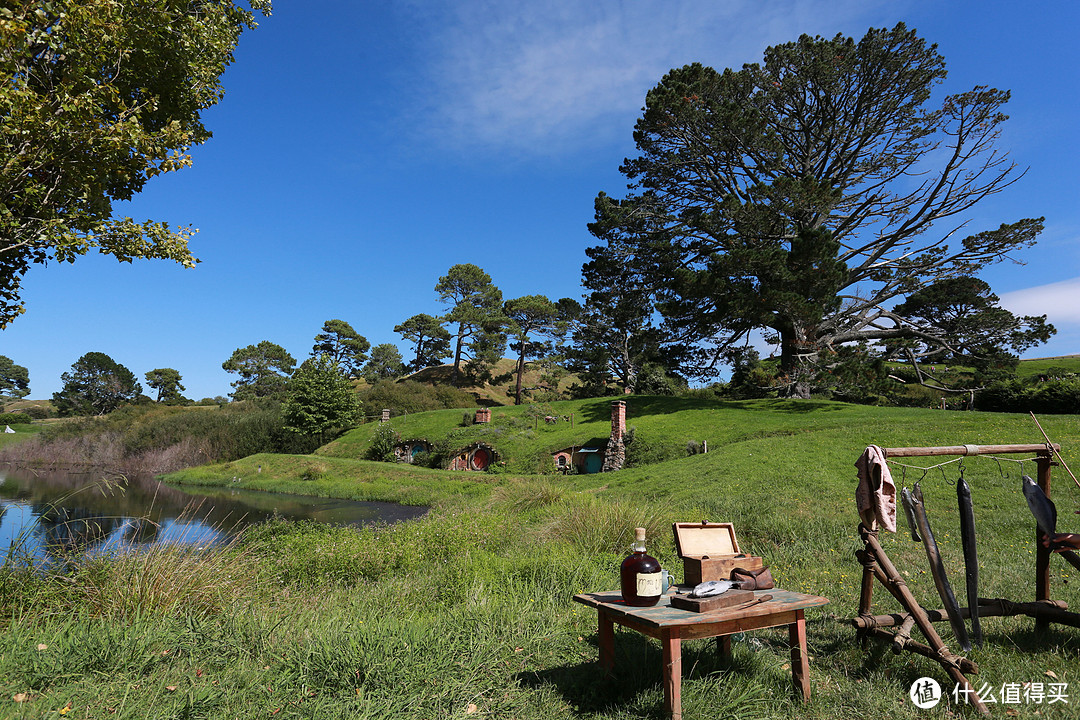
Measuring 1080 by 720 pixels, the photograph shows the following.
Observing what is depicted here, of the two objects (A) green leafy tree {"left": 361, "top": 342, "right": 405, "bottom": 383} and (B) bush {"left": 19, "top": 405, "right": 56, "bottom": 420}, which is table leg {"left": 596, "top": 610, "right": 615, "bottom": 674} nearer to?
(A) green leafy tree {"left": 361, "top": 342, "right": 405, "bottom": 383}

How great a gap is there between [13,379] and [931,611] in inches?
4446

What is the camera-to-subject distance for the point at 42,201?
6.63m

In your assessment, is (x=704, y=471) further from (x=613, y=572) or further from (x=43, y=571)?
(x=43, y=571)

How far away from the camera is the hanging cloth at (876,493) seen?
153 inches

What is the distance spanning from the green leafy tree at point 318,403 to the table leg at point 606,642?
151 ft

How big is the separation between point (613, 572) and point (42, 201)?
8544mm

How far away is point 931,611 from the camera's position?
4.13m

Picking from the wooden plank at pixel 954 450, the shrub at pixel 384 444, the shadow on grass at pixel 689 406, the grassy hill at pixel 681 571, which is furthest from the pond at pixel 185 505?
the wooden plank at pixel 954 450

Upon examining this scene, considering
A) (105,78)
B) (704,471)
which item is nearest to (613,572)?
(105,78)

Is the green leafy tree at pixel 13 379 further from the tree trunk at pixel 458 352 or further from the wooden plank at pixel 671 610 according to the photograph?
the wooden plank at pixel 671 610

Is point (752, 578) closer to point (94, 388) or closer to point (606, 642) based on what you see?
point (606, 642)

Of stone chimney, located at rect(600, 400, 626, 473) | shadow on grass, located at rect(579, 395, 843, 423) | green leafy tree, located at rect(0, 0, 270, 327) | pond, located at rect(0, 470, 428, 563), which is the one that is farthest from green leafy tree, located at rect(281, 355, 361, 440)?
green leafy tree, located at rect(0, 0, 270, 327)

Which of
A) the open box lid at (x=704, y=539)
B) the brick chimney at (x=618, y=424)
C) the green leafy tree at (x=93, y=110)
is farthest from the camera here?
the brick chimney at (x=618, y=424)

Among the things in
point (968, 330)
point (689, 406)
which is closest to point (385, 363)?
point (689, 406)
